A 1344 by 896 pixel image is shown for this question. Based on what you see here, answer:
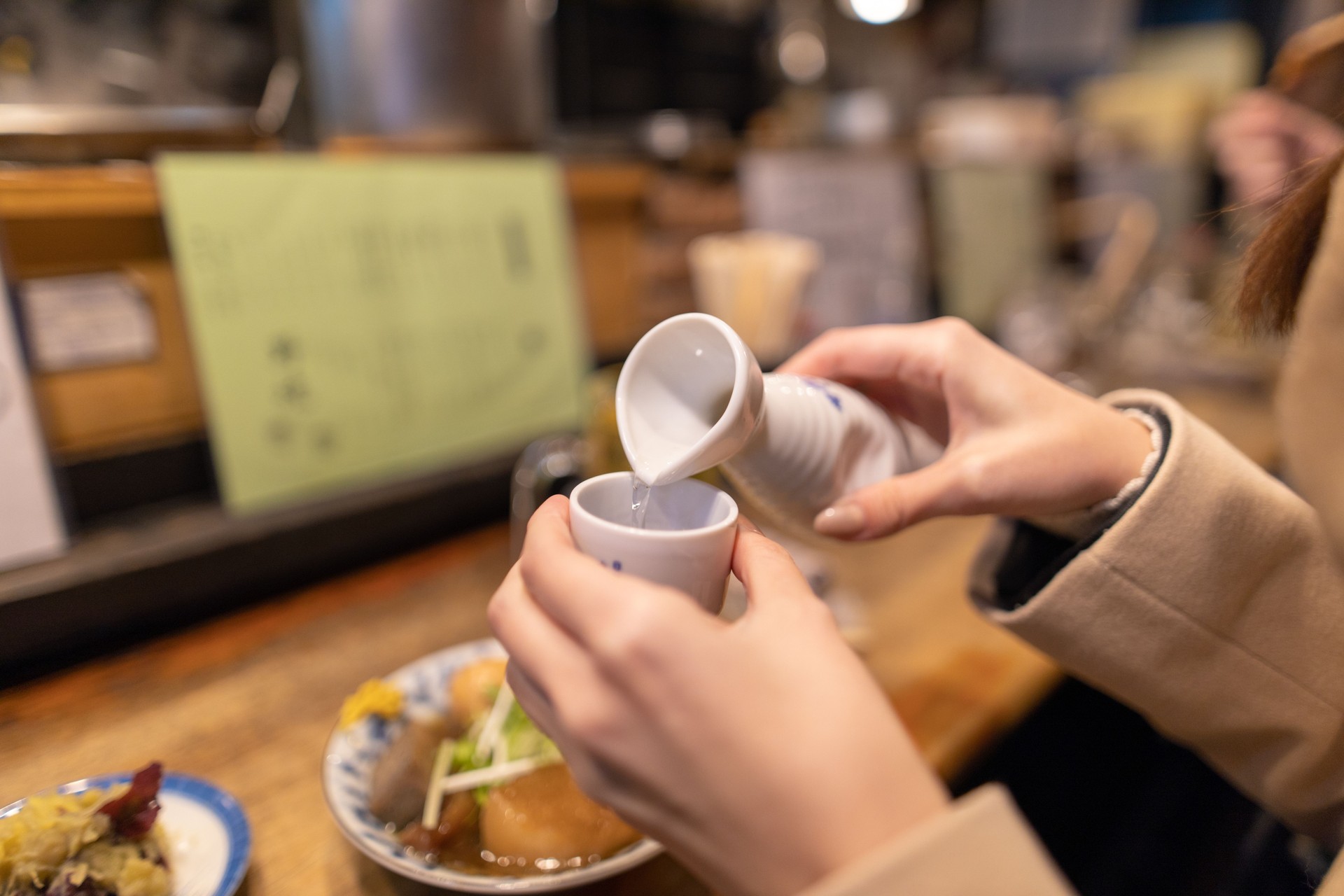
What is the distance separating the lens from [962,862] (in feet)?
1.48

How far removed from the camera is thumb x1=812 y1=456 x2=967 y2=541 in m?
0.79

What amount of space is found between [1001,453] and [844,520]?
0.17 metres

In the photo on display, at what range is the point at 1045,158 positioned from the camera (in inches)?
127

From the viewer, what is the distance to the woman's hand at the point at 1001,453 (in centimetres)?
80

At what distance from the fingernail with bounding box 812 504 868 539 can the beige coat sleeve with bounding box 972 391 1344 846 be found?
0.20 m

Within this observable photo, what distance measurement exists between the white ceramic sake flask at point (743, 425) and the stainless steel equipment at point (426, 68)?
0.98m

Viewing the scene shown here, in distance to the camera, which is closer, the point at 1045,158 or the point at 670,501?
the point at 670,501

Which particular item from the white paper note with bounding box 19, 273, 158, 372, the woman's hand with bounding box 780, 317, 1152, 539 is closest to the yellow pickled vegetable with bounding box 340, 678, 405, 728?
the woman's hand with bounding box 780, 317, 1152, 539

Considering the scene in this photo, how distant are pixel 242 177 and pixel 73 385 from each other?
39 cm

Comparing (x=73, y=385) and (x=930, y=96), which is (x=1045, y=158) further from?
(x=73, y=385)

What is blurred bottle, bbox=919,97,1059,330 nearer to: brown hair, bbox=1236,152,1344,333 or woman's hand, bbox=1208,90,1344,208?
woman's hand, bbox=1208,90,1344,208

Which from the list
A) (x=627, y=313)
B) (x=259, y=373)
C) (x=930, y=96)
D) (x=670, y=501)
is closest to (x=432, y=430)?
(x=259, y=373)

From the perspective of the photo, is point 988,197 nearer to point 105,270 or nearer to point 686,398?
Answer: point 686,398

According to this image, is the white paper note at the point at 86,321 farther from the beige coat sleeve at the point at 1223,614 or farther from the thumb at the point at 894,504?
the beige coat sleeve at the point at 1223,614
